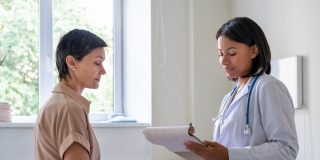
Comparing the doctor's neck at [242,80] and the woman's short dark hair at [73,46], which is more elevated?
the woman's short dark hair at [73,46]

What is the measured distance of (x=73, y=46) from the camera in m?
1.55

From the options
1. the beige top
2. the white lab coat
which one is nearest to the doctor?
the white lab coat

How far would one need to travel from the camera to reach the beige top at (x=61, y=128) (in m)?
1.37

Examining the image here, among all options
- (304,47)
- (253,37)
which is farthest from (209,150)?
(304,47)

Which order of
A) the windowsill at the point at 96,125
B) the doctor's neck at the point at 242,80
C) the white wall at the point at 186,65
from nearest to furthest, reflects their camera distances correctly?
the doctor's neck at the point at 242,80 < the windowsill at the point at 96,125 < the white wall at the point at 186,65

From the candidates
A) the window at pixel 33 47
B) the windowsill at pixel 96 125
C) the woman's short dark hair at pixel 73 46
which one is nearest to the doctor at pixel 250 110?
the woman's short dark hair at pixel 73 46

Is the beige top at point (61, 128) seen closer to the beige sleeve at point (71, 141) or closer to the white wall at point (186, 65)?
the beige sleeve at point (71, 141)

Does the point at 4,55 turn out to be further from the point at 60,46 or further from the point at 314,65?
the point at 314,65

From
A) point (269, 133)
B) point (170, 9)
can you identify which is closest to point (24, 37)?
point (170, 9)

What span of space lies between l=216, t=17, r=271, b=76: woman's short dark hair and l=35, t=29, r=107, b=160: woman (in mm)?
479

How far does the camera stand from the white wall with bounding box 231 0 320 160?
2.14m

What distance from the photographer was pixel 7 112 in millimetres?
2723

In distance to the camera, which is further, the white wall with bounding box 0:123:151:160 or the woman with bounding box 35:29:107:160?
the white wall with bounding box 0:123:151:160

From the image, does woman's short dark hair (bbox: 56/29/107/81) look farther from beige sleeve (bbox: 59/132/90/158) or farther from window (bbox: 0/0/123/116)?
window (bbox: 0/0/123/116)
